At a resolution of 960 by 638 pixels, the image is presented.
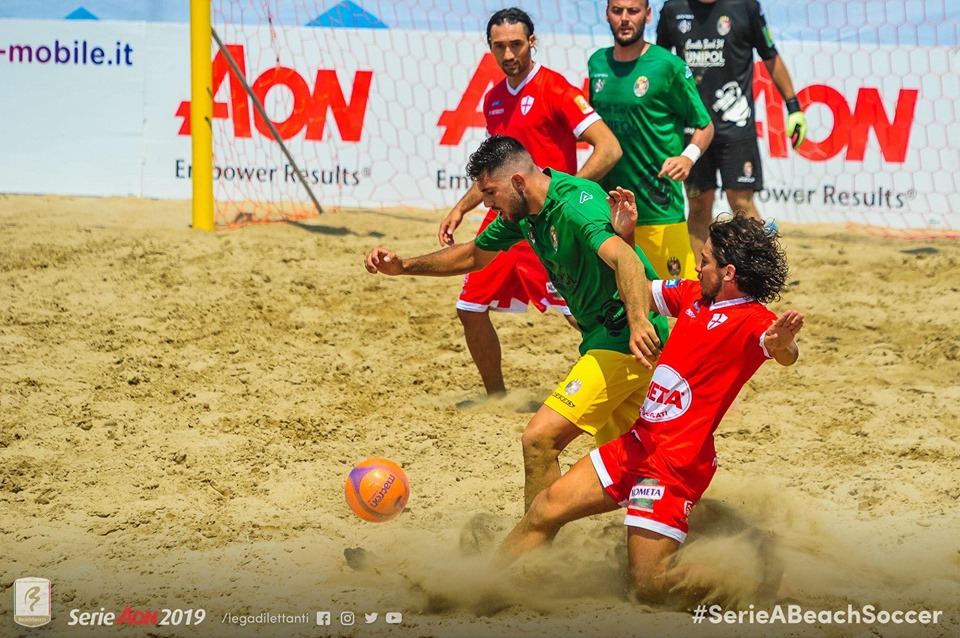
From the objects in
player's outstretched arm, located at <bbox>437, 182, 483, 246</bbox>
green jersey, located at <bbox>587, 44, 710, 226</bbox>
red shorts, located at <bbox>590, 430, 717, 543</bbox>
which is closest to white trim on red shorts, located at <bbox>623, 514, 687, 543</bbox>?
red shorts, located at <bbox>590, 430, 717, 543</bbox>

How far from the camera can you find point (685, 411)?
377cm

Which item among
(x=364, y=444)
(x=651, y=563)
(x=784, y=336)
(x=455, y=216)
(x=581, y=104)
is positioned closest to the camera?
(x=784, y=336)

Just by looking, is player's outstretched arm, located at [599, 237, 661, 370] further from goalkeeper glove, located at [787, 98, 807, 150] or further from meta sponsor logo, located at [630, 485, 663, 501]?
goalkeeper glove, located at [787, 98, 807, 150]

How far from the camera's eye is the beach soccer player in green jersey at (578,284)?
161 inches

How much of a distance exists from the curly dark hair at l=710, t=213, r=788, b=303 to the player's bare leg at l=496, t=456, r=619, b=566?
90cm

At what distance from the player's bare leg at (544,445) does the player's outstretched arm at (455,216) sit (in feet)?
4.86

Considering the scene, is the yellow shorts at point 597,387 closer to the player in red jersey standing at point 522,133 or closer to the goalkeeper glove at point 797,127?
the player in red jersey standing at point 522,133

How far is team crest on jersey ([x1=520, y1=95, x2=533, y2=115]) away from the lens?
19.2 feet

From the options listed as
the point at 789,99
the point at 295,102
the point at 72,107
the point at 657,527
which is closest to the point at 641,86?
the point at 789,99

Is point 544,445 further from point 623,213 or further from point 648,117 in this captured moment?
point 648,117

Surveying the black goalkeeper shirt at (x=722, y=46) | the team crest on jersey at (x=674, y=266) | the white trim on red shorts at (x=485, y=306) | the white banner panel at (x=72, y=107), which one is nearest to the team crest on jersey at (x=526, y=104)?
the white trim on red shorts at (x=485, y=306)

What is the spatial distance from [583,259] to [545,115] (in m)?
1.82

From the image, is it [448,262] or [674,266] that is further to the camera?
[674,266]

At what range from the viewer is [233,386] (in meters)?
6.12
